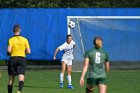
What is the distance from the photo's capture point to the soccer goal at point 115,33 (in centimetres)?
3353

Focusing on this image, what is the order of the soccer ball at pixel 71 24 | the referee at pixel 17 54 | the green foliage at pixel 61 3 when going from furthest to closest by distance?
1. the green foliage at pixel 61 3
2. the soccer ball at pixel 71 24
3. the referee at pixel 17 54

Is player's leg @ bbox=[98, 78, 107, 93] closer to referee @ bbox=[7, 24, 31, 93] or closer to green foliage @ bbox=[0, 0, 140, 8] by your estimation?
referee @ bbox=[7, 24, 31, 93]

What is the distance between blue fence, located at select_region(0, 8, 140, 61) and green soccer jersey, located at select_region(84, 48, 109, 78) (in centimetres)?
1980

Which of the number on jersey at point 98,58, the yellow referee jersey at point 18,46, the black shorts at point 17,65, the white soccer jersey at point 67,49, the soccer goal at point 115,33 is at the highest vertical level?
the number on jersey at point 98,58

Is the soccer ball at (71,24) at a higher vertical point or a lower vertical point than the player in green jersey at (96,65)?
lower

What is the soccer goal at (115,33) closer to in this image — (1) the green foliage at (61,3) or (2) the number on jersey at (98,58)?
(1) the green foliage at (61,3)

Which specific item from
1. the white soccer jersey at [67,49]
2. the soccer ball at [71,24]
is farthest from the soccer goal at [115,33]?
the white soccer jersey at [67,49]

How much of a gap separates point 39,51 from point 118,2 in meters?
8.71

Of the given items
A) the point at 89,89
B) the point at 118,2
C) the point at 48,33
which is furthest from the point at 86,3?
the point at 89,89

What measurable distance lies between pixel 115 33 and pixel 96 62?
20.4 meters

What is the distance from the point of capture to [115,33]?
34.3 meters

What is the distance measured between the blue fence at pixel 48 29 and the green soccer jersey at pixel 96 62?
1980 centimetres

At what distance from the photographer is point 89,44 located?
109 ft

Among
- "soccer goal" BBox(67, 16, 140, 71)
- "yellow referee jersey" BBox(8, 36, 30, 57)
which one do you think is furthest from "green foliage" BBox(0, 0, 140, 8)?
"yellow referee jersey" BBox(8, 36, 30, 57)
